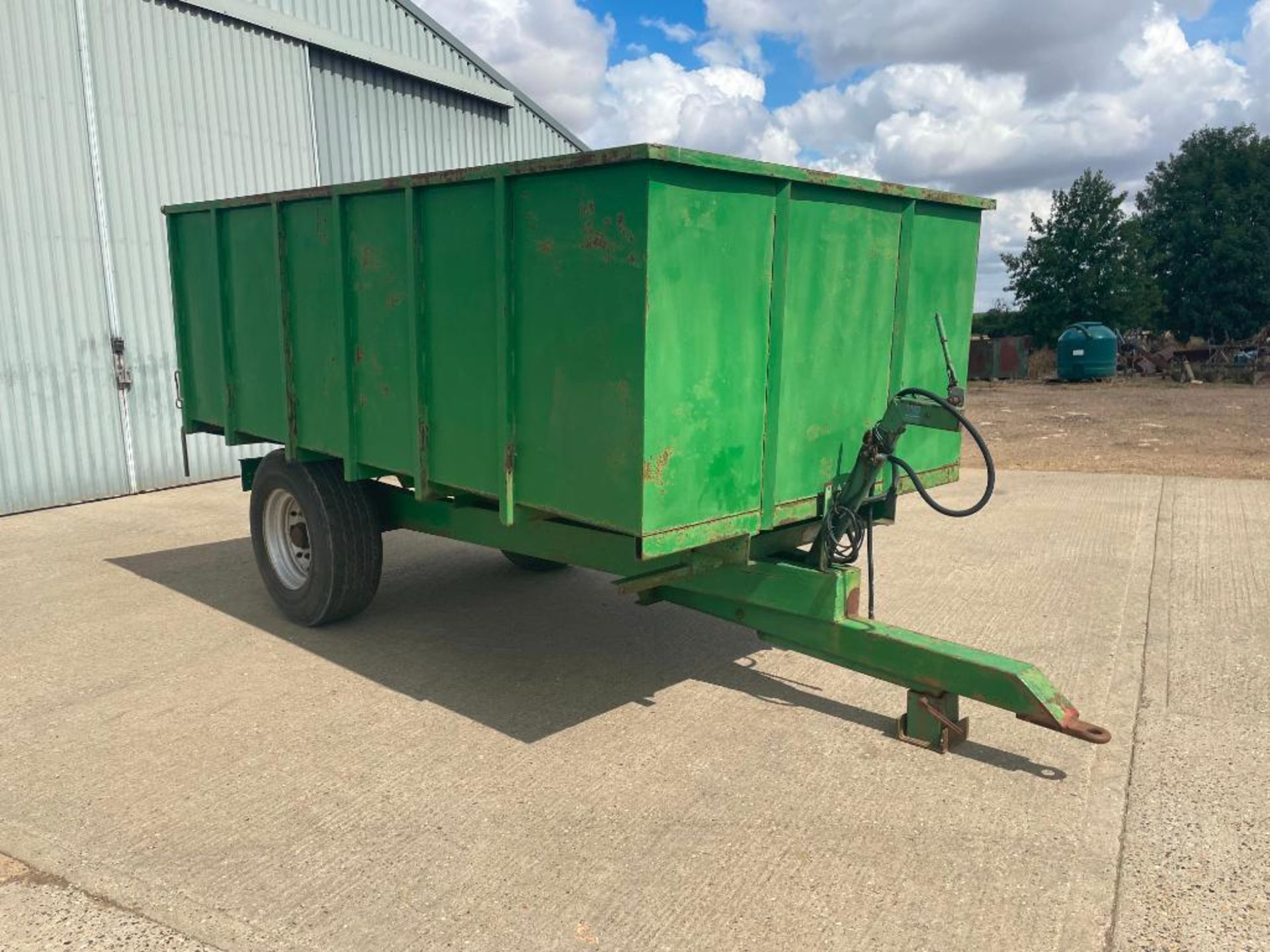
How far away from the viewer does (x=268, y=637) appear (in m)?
5.44

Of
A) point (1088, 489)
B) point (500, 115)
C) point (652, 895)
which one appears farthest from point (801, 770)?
point (500, 115)

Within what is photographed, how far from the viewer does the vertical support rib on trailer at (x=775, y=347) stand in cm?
372

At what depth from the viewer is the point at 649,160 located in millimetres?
3193

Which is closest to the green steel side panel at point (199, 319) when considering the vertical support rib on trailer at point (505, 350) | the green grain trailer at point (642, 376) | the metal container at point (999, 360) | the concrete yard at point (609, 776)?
the green grain trailer at point (642, 376)

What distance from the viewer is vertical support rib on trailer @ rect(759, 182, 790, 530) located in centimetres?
372

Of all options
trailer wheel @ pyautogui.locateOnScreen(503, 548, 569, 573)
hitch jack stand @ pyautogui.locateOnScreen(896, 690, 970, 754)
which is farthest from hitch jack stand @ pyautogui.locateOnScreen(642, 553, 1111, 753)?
trailer wheel @ pyautogui.locateOnScreen(503, 548, 569, 573)

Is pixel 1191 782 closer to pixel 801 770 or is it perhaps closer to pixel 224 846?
pixel 801 770

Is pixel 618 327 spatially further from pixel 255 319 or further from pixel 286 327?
pixel 255 319

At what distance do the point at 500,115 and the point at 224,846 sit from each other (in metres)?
12.7

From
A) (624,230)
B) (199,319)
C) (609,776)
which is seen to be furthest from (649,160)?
(199,319)

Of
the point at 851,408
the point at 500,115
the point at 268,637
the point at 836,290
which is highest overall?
the point at 500,115

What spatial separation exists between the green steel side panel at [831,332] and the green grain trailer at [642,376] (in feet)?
0.04

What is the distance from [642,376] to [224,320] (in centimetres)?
352

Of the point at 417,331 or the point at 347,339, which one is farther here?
the point at 347,339
